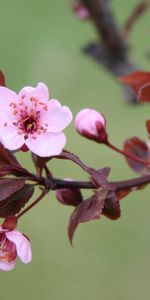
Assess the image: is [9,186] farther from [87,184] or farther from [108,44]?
[108,44]

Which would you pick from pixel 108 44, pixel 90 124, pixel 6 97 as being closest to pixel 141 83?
pixel 90 124

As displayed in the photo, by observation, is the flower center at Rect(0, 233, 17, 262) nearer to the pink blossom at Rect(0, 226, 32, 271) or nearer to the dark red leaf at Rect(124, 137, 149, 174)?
the pink blossom at Rect(0, 226, 32, 271)

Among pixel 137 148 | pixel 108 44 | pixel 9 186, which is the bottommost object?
pixel 108 44

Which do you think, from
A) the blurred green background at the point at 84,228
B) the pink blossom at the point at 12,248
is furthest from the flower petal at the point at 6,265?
the blurred green background at the point at 84,228

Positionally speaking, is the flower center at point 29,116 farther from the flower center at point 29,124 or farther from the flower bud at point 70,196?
the flower bud at point 70,196

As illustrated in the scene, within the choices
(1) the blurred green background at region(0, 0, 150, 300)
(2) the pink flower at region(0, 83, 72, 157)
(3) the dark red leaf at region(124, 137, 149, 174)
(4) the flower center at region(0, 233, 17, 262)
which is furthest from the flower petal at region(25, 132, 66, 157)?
(1) the blurred green background at region(0, 0, 150, 300)
